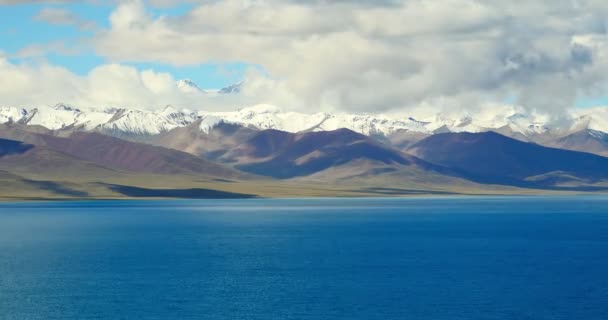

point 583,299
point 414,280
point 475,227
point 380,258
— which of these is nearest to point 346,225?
point 475,227

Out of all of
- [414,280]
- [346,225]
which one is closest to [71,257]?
[414,280]

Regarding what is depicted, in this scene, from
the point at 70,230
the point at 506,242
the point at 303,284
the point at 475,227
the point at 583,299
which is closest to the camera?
the point at 583,299

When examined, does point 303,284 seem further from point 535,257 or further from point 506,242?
point 506,242

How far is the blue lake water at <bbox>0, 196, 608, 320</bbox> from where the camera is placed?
7869cm

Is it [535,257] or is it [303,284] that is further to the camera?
[535,257]

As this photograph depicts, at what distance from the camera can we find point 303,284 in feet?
303

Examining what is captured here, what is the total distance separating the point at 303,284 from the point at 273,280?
404 centimetres

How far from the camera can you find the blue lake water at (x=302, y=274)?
3098 inches

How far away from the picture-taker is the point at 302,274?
9981 cm

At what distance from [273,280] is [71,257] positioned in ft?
106

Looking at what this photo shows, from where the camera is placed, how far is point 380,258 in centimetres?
11675

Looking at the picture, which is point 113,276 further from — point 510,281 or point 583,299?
point 583,299

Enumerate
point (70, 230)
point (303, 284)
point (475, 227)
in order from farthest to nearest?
point (475, 227) → point (70, 230) → point (303, 284)

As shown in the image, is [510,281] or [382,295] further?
[510,281]
